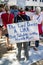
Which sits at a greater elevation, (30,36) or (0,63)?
(30,36)

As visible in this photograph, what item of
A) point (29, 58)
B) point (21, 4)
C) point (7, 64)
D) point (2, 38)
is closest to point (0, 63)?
point (7, 64)

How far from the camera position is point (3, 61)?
778cm

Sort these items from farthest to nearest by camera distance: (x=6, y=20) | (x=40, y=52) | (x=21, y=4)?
(x=21, y=4)
(x=40, y=52)
(x=6, y=20)

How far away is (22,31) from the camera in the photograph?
759 cm

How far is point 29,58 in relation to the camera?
8.10m

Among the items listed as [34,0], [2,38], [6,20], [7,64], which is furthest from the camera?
[34,0]

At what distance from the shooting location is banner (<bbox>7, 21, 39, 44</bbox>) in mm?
7453

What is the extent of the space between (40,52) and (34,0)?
54.1m

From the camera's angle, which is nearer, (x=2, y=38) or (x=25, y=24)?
(x=25, y=24)

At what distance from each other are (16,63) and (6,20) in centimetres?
149

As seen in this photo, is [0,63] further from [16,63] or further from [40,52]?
[40,52]

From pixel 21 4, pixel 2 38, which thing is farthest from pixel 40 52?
pixel 21 4

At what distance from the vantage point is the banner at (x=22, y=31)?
745cm

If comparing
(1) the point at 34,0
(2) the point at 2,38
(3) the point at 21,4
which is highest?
(3) the point at 21,4
